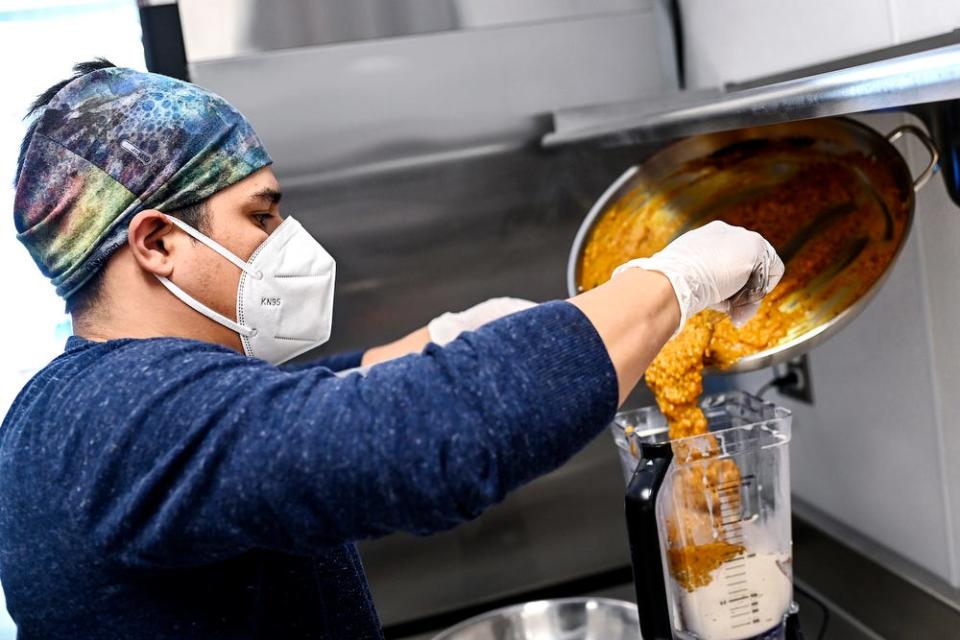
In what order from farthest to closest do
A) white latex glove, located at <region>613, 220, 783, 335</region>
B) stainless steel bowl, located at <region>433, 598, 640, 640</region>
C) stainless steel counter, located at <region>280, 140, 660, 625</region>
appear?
stainless steel counter, located at <region>280, 140, 660, 625</region> < stainless steel bowl, located at <region>433, 598, 640, 640</region> < white latex glove, located at <region>613, 220, 783, 335</region>

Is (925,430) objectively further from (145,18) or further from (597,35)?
(145,18)

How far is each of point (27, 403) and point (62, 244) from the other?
153mm

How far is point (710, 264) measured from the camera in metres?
0.87

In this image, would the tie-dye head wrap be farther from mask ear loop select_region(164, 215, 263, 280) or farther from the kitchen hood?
the kitchen hood

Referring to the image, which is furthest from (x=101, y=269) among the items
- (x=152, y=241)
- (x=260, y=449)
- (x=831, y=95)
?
(x=831, y=95)

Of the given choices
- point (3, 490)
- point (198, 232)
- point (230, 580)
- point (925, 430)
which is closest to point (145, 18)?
point (198, 232)

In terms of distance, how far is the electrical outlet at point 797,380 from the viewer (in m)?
1.48

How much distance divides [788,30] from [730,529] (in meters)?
0.72

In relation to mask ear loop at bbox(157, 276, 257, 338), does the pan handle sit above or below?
above

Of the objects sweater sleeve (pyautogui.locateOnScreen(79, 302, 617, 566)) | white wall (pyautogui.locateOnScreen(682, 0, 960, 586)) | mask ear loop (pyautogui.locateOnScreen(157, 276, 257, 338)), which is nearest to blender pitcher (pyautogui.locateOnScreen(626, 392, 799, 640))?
white wall (pyautogui.locateOnScreen(682, 0, 960, 586))

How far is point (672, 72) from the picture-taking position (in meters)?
Result: 1.67

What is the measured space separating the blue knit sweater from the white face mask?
0.13m

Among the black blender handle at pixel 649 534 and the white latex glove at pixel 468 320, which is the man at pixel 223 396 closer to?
the black blender handle at pixel 649 534

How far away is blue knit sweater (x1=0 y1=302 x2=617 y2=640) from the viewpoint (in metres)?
0.70
